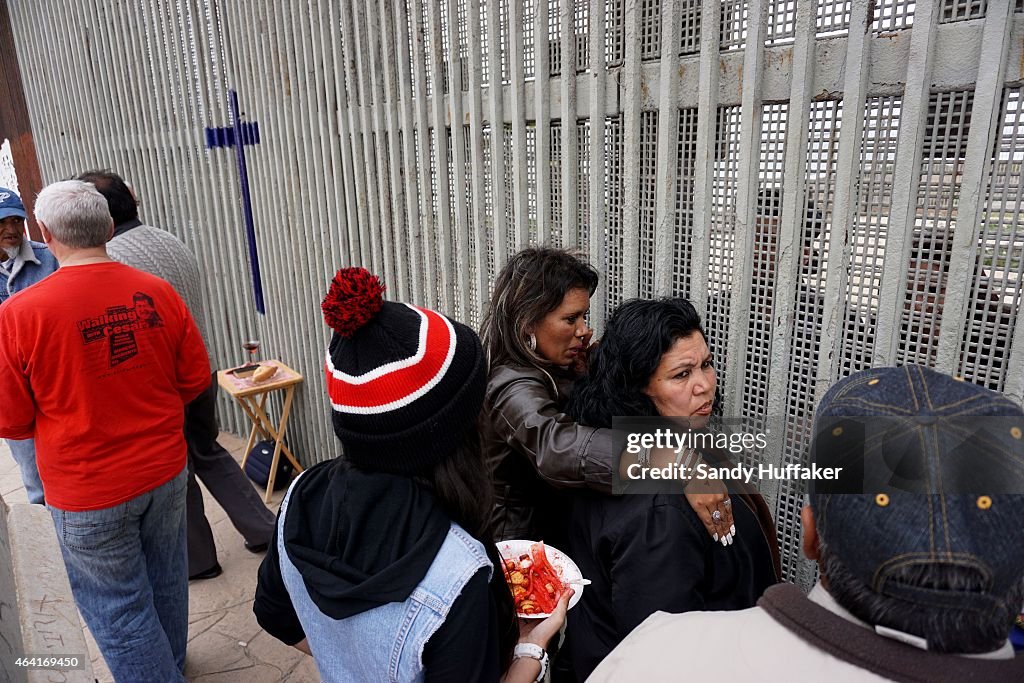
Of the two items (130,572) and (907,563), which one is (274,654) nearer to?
(130,572)

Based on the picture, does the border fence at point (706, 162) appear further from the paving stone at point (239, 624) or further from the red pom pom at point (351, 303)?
the paving stone at point (239, 624)

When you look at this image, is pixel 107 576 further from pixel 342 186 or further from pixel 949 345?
pixel 949 345

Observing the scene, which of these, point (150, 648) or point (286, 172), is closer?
point (150, 648)

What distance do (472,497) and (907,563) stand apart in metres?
0.80

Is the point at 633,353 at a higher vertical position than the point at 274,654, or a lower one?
higher

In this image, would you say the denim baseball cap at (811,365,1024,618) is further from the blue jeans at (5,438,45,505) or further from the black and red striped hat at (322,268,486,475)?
the blue jeans at (5,438,45,505)

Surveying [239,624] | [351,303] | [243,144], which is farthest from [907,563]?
[243,144]

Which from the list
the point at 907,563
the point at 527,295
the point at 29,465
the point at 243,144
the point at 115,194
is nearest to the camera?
the point at 907,563

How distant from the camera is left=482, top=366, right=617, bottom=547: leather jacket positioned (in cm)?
181

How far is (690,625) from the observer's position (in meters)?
0.96

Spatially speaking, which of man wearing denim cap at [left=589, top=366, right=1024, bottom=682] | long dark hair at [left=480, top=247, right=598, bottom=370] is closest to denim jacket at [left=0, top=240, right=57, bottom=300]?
A: long dark hair at [left=480, top=247, right=598, bottom=370]

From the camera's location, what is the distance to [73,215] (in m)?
2.34

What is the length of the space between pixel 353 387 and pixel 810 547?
830 mm

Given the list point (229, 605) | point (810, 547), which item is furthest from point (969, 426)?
point (229, 605)
